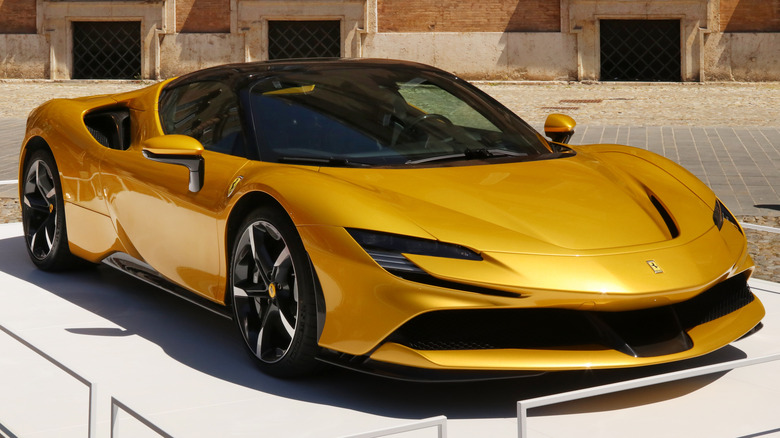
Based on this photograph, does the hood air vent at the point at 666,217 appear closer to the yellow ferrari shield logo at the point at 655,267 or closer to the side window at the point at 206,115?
the yellow ferrari shield logo at the point at 655,267

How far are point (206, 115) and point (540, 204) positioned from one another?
65.6 inches

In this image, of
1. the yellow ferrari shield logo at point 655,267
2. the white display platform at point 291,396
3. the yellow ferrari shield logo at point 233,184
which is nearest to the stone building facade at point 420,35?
the white display platform at point 291,396

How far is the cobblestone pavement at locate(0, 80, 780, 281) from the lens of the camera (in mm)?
8727

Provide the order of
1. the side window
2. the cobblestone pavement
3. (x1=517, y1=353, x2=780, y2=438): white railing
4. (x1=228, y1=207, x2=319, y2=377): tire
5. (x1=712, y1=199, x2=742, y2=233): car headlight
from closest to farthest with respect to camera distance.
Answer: (x1=517, y1=353, x2=780, y2=438): white railing → (x1=228, y1=207, x2=319, y2=377): tire → (x1=712, y1=199, x2=742, y2=233): car headlight → the side window → the cobblestone pavement

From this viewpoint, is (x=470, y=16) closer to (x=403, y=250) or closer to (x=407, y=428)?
(x=403, y=250)

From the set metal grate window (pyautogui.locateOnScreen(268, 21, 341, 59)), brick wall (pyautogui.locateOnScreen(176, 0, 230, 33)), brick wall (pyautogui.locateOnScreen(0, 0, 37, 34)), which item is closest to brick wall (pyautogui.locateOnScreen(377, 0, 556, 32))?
metal grate window (pyautogui.locateOnScreen(268, 21, 341, 59))

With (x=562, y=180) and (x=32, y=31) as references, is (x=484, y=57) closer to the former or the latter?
(x=32, y=31)

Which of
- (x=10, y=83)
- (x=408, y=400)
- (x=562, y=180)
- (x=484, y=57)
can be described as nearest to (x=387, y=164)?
(x=562, y=180)

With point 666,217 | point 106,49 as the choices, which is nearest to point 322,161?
point 666,217

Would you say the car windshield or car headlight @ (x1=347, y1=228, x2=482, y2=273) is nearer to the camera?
car headlight @ (x1=347, y1=228, x2=482, y2=273)

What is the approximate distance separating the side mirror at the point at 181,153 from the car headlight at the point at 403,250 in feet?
3.57

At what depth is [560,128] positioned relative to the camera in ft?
17.3

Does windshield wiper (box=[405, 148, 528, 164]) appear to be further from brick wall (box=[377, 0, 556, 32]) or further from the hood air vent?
brick wall (box=[377, 0, 556, 32])

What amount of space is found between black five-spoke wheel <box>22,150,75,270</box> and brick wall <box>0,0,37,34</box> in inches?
811
